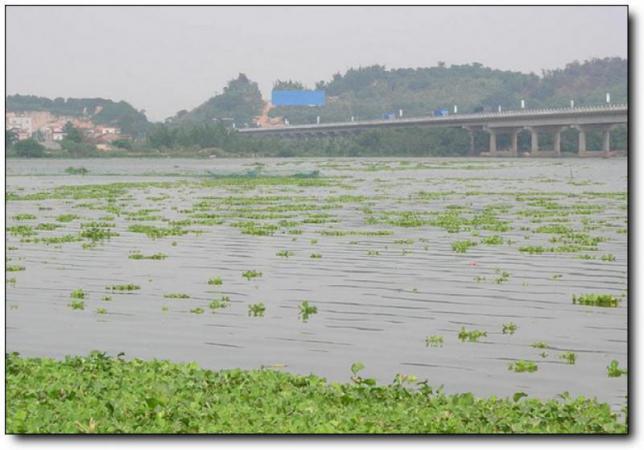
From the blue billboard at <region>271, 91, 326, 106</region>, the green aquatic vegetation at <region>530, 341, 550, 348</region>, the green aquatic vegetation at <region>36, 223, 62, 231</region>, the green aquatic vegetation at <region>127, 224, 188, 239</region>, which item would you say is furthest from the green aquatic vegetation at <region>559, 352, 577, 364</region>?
the green aquatic vegetation at <region>36, 223, 62, 231</region>

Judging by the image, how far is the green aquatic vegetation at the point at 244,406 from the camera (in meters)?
8.72

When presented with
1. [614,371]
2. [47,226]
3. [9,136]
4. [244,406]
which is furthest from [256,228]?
[244,406]

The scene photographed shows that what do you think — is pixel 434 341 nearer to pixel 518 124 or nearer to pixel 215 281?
pixel 215 281

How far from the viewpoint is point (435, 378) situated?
11945mm

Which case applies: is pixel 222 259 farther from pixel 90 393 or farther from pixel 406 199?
pixel 406 199

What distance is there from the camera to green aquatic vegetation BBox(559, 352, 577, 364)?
1284cm

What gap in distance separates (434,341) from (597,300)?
13.4 feet

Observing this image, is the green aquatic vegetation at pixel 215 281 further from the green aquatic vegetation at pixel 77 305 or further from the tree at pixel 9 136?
the tree at pixel 9 136

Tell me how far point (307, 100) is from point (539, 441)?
9021 mm

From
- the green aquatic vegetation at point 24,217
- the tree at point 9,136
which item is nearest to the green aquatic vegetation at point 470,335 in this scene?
the tree at point 9,136

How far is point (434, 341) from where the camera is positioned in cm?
1376

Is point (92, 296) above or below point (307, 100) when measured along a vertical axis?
below

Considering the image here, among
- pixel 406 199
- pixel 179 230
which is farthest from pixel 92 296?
pixel 406 199

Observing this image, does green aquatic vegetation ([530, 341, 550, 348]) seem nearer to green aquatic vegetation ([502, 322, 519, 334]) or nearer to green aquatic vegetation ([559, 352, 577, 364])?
green aquatic vegetation ([559, 352, 577, 364])
